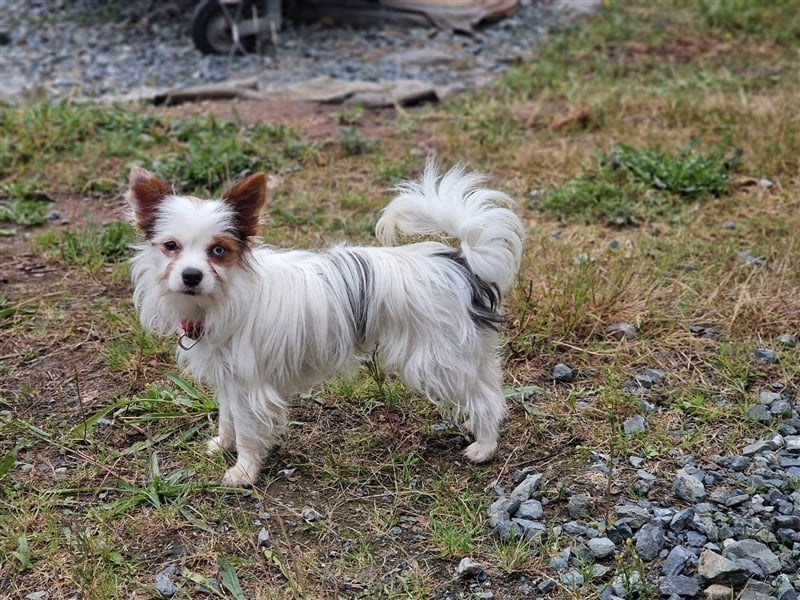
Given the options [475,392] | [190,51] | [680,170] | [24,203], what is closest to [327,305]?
[475,392]

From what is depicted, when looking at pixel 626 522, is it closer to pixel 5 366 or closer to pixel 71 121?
pixel 5 366

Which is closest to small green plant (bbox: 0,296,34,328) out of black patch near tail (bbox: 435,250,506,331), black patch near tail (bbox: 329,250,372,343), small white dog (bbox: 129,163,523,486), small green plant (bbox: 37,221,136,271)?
small green plant (bbox: 37,221,136,271)

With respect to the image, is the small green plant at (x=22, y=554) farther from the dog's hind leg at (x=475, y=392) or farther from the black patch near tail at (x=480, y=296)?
the black patch near tail at (x=480, y=296)

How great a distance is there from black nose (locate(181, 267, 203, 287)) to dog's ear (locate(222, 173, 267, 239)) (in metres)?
0.23

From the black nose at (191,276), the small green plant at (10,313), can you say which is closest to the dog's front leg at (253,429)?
the black nose at (191,276)

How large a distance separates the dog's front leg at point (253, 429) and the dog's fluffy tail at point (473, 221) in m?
0.90

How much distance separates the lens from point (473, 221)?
3412mm

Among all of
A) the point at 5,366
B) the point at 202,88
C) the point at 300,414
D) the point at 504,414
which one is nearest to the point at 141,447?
the point at 300,414

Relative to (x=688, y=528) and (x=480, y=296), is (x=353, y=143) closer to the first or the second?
(x=480, y=296)

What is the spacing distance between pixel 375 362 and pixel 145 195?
1.10 meters

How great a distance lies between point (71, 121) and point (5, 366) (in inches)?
118

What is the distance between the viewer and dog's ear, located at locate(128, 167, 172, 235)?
3.17 m

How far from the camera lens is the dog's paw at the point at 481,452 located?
11.9 ft

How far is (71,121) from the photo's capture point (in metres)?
6.74
